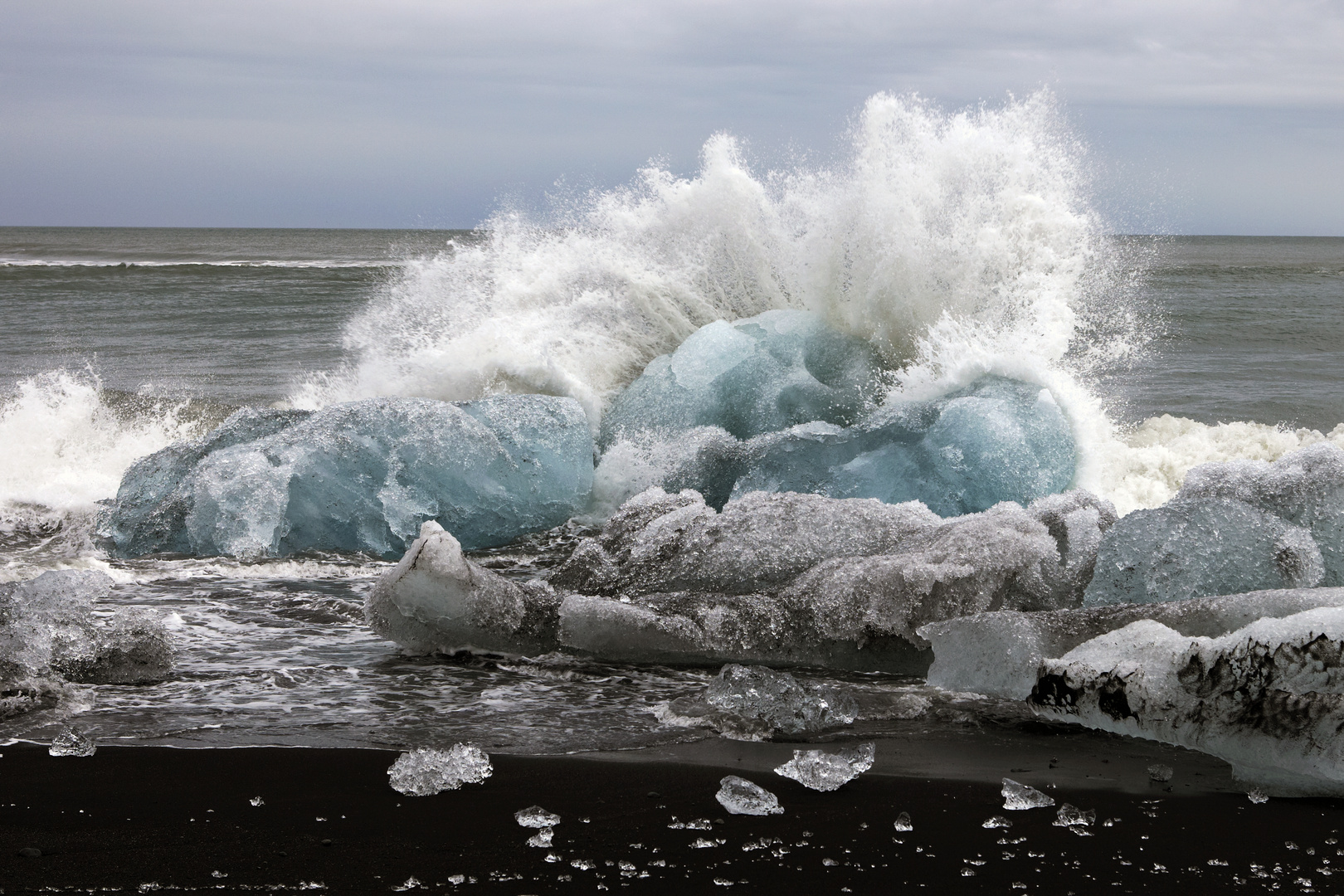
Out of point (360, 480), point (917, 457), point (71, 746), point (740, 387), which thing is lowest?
point (71, 746)

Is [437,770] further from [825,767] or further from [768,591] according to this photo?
[768,591]

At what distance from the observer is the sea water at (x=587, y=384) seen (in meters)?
3.22

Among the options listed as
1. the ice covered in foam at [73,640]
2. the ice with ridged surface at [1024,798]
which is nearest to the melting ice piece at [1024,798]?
the ice with ridged surface at [1024,798]

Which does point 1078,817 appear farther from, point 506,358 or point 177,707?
point 506,358

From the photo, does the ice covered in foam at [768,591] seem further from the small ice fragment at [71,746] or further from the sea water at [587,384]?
the small ice fragment at [71,746]

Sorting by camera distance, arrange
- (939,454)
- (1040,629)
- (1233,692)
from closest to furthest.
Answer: (1233,692) < (1040,629) < (939,454)

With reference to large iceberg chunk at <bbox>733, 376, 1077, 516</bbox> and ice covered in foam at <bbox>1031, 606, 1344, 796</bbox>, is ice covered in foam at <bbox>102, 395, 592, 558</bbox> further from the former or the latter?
ice covered in foam at <bbox>1031, 606, 1344, 796</bbox>

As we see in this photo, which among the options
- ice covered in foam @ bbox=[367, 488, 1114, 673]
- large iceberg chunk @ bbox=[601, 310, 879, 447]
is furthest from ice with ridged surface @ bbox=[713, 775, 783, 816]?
large iceberg chunk @ bbox=[601, 310, 879, 447]

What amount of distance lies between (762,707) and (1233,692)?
1.14 meters

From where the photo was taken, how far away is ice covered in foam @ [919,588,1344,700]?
10.5ft

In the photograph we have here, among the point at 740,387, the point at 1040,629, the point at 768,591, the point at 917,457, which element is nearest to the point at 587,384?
the point at 740,387

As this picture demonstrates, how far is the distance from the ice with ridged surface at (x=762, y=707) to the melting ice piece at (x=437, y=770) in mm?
616

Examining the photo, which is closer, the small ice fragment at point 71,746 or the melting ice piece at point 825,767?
the melting ice piece at point 825,767

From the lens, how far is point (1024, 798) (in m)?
2.55
